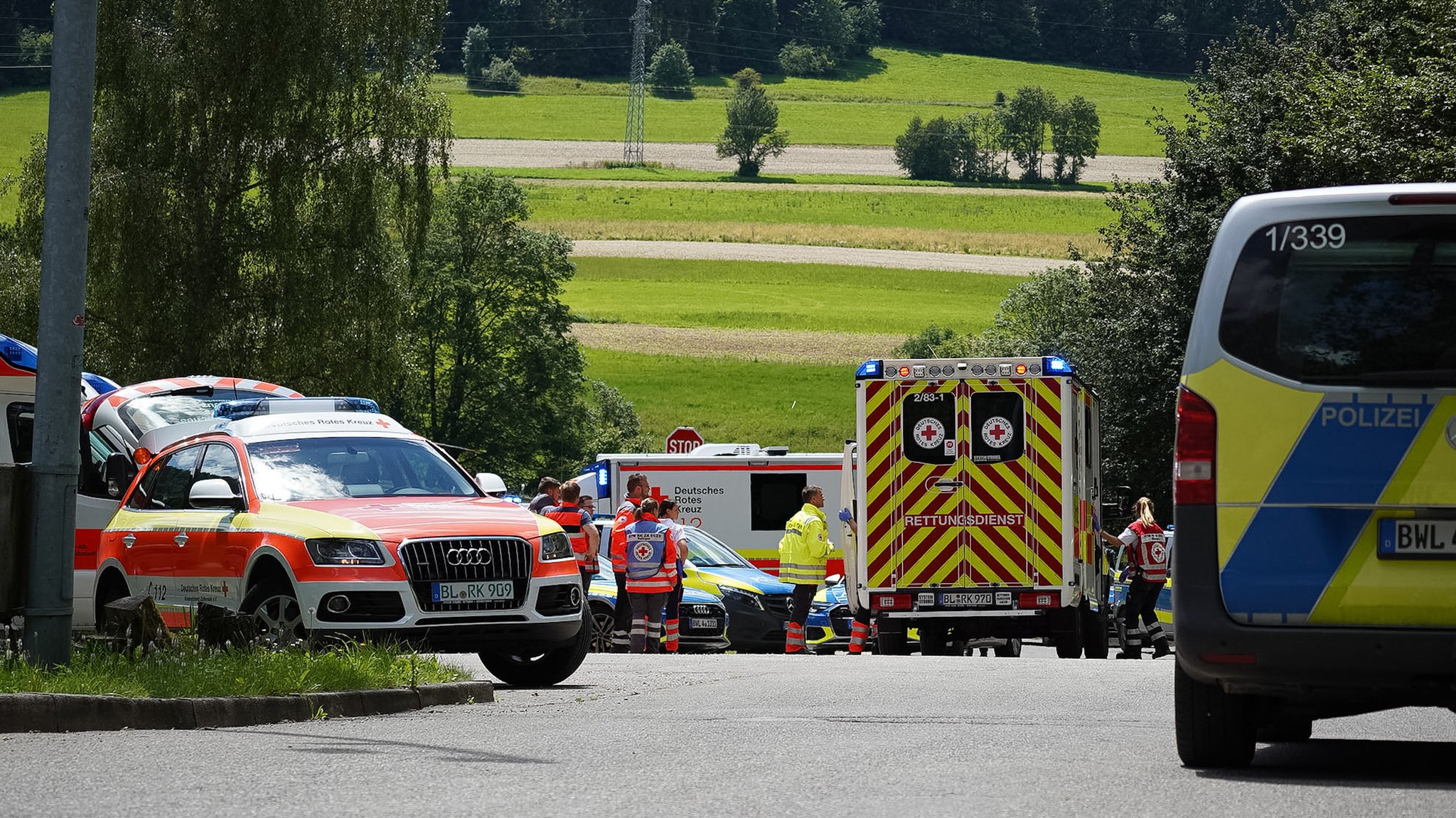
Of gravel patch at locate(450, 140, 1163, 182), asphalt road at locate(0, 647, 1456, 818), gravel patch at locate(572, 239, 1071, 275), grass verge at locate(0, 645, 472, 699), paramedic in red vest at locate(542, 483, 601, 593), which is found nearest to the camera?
asphalt road at locate(0, 647, 1456, 818)

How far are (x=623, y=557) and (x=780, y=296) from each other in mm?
69203

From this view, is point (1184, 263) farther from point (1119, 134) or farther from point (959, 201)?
point (1119, 134)

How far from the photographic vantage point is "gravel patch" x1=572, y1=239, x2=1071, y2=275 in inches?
3730

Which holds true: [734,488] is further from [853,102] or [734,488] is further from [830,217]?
[853,102]

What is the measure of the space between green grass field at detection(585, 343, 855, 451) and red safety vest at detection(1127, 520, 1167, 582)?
44621 mm

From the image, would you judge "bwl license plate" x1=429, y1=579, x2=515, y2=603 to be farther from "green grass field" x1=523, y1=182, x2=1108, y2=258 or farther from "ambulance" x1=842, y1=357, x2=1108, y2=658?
"green grass field" x1=523, y1=182, x2=1108, y2=258

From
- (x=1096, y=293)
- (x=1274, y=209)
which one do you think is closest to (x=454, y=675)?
(x=1274, y=209)

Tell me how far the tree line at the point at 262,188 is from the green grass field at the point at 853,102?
86161mm

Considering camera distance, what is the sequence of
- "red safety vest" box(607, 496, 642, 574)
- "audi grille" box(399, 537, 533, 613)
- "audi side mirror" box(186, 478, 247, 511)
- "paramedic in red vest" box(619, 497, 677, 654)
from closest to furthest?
"audi grille" box(399, 537, 533, 613)
"audi side mirror" box(186, 478, 247, 511)
"paramedic in red vest" box(619, 497, 677, 654)
"red safety vest" box(607, 496, 642, 574)

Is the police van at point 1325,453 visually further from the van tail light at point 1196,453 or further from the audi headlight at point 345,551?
the audi headlight at point 345,551

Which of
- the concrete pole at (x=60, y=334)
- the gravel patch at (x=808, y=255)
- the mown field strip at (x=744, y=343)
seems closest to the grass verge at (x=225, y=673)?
the concrete pole at (x=60, y=334)

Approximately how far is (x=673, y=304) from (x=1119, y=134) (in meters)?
46.9

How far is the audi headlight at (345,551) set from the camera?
1235 cm

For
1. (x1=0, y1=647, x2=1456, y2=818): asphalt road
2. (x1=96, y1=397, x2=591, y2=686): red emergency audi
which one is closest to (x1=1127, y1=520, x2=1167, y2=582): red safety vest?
(x1=0, y1=647, x2=1456, y2=818): asphalt road
